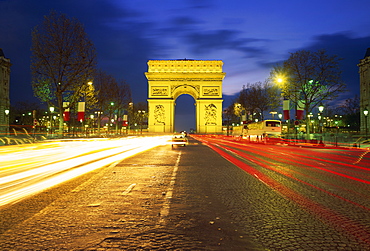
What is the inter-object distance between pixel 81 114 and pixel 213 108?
40942 millimetres

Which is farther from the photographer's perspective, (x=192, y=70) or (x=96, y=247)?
(x=192, y=70)

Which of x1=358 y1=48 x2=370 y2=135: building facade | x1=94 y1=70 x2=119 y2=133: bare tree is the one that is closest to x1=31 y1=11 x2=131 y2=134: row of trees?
x1=94 y1=70 x2=119 y2=133: bare tree

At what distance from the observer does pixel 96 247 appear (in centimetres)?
354

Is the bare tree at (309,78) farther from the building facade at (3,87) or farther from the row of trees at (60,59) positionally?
the building facade at (3,87)

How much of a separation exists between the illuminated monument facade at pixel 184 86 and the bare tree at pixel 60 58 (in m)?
36.2

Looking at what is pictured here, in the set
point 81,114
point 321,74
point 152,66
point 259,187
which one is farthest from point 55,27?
point 152,66

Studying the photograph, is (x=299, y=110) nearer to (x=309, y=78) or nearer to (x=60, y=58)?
(x=309, y=78)

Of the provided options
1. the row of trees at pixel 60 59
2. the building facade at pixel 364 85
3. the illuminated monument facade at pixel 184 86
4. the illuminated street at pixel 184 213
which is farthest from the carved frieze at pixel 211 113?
the illuminated street at pixel 184 213

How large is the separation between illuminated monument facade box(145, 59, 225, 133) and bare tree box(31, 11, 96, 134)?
36247mm

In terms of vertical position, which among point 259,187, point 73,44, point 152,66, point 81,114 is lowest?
point 259,187

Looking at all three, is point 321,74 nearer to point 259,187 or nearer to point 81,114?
point 81,114

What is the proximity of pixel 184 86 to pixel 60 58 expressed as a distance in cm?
4256

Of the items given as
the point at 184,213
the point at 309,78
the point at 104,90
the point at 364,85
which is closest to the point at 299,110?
the point at 309,78

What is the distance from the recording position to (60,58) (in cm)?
3575
